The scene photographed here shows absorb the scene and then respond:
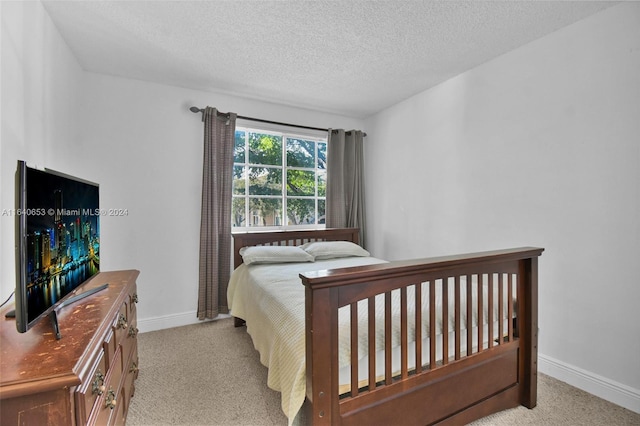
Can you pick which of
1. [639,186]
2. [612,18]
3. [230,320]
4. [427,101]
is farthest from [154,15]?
[639,186]

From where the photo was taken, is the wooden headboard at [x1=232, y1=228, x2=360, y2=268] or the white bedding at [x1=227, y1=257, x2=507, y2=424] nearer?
the white bedding at [x1=227, y1=257, x2=507, y2=424]

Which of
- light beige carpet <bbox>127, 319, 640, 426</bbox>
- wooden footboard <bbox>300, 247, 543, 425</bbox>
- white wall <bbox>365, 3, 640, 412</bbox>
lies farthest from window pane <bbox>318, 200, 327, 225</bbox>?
wooden footboard <bbox>300, 247, 543, 425</bbox>

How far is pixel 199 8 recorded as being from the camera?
1835 millimetres

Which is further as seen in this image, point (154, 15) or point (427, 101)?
point (427, 101)

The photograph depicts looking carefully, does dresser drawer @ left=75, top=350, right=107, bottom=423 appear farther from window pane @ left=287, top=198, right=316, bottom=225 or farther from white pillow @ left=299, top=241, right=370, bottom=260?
window pane @ left=287, top=198, right=316, bottom=225

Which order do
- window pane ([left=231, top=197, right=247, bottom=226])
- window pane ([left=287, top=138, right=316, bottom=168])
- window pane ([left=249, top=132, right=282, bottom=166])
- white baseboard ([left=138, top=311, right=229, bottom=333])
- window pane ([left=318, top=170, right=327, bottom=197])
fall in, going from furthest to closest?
window pane ([left=318, top=170, right=327, bottom=197]), window pane ([left=287, top=138, right=316, bottom=168]), window pane ([left=249, top=132, right=282, bottom=166]), window pane ([left=231, top=197, right=247, bottom=226]), white baseboard ([left=138, top=311, right=229, bottom=333])

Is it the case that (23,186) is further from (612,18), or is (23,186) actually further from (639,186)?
(612,18)

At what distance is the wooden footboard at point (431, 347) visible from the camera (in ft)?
3.80

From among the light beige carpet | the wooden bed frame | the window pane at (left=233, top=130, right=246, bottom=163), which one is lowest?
the light beige carpet

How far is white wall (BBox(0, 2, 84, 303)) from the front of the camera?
1.41 meters

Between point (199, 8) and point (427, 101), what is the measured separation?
7.48 feet

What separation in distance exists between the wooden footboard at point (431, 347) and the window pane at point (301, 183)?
225 centimetres

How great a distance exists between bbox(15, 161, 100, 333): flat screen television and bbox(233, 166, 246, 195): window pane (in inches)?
74.2

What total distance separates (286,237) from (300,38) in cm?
194
